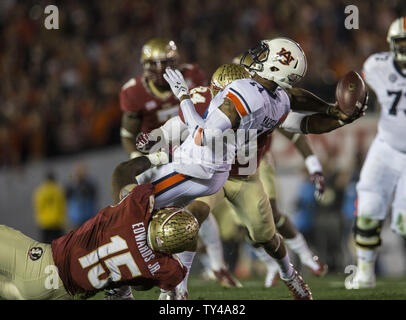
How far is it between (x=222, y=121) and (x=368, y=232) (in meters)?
2.03

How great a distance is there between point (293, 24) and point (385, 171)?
5639 millimetres

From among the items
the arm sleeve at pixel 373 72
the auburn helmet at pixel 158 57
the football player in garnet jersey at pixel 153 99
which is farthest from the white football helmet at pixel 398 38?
the auburn helmet at pixel 158 57

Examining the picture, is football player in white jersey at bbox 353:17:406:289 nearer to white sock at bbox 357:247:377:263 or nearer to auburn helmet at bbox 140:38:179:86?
white sock at bbox 357:247:377:263

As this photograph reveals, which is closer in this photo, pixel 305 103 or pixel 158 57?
pixel 305 103

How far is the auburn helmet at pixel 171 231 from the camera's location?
416 centimetres

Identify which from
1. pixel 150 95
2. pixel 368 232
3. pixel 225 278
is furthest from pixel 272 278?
pixel 150 95

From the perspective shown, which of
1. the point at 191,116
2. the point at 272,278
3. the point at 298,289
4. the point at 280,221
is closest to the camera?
the point at 191,116

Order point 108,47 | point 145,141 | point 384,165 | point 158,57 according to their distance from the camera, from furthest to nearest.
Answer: point 108,47 < point 158,57 < point 384,165 < point 145,141

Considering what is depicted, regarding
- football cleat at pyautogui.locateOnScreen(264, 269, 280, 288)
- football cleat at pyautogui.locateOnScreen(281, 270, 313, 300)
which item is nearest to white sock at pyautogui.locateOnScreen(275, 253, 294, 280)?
football cleat at pyautogui.locateOnScreen(281, 270, 313, 300)

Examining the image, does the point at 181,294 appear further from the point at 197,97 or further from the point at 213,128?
the point at 197,97

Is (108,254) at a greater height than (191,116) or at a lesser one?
lesser

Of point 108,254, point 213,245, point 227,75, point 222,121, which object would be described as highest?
point 227,75

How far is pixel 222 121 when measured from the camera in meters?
4.52
